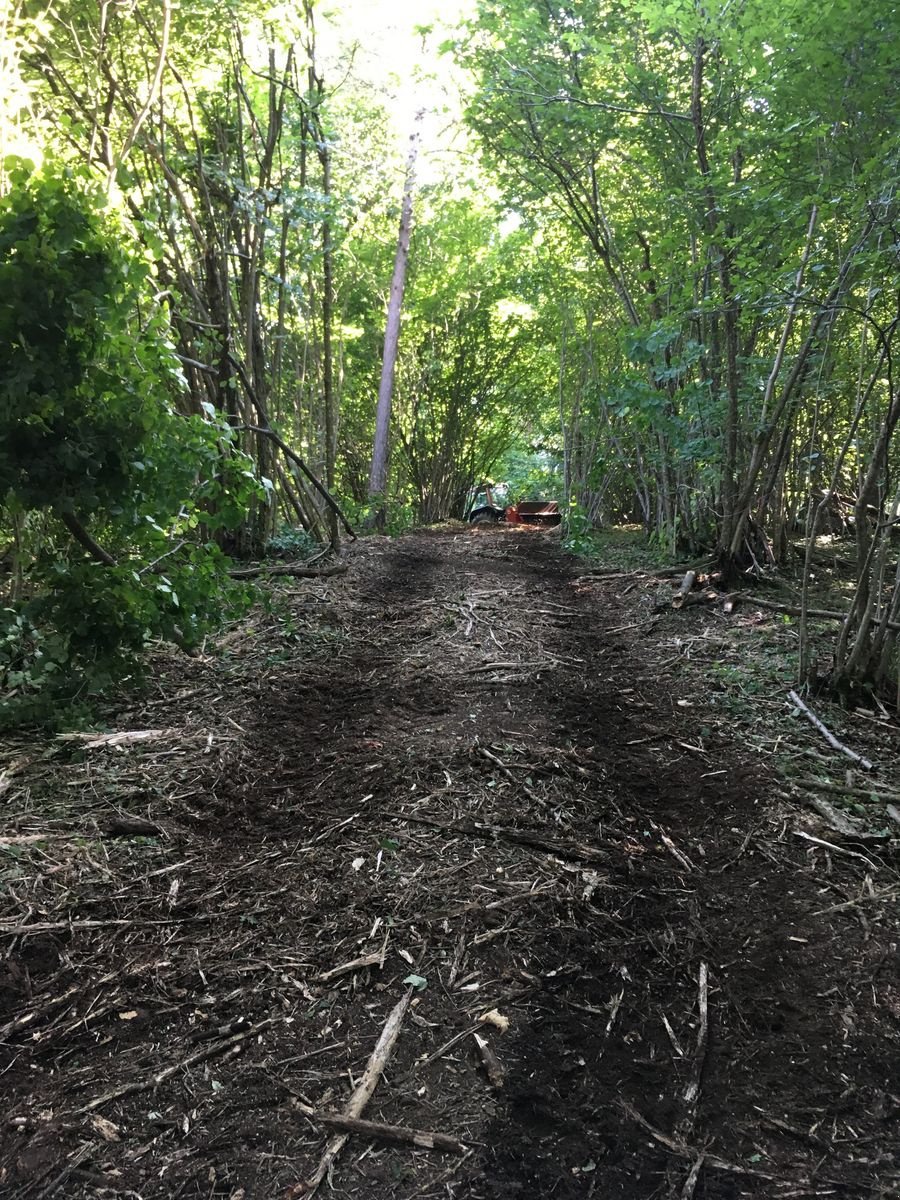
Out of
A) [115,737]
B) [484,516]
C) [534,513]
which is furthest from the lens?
[484,516]

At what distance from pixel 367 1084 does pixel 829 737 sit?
7.49 feet

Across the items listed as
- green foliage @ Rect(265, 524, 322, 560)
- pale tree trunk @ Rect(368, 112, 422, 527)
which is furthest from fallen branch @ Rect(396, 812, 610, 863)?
pale tree trunk @ Rect(368, 112, 422, 527)

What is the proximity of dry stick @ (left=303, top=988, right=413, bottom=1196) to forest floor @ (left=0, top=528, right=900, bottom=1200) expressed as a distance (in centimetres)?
1

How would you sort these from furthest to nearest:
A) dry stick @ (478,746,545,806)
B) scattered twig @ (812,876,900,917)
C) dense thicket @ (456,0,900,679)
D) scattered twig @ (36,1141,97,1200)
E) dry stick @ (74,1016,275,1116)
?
1. dense thicket @ (456,0,900,679)
2. dry stick @ (478,746,545,806)
3. scattered twig @ (812,876,900,917)
4. dry stick @ (74,1016,275,1116)
5. scattered twig @ (36,1141,97,1200)

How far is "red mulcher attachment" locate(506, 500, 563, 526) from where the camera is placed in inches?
561

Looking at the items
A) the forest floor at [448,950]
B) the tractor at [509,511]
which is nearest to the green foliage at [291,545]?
the forest floor at [448,950]

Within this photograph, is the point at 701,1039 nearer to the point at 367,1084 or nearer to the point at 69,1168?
the point at 367,1084

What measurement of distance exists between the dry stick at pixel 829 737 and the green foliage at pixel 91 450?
8.27 ft

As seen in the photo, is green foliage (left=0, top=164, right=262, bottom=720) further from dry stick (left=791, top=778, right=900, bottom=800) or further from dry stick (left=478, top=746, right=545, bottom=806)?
dry stick (left=791, top=778, right=900, bottom=800)

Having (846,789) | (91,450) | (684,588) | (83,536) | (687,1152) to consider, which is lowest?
(687,1152)

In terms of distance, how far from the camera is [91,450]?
228cm

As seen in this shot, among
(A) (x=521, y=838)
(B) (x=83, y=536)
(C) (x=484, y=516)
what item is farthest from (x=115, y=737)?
(C) (x=484, y=516)

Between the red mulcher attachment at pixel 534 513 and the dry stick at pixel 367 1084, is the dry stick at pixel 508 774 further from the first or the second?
the red mulcher attachment at pixel 534 513

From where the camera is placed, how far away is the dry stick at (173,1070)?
1.33 metres
